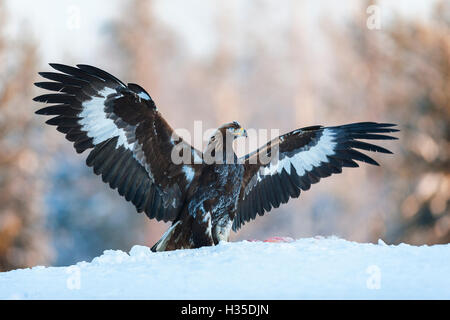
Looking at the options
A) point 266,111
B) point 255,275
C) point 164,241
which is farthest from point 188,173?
point 266,111

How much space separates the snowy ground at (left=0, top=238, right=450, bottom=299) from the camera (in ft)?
13.6

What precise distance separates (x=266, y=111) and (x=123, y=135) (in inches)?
1203

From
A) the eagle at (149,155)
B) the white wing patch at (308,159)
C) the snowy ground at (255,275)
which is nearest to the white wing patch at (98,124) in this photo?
the eagle at (149,155)

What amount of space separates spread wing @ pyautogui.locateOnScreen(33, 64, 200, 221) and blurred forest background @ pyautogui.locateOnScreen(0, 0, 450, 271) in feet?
46.6

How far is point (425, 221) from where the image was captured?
63.6 ft

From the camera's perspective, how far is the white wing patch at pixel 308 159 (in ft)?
23.4

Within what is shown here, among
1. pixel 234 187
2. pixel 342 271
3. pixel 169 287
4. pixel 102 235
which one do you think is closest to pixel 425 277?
pixel 342 271

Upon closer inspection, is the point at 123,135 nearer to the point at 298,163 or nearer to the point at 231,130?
the point at 231,130

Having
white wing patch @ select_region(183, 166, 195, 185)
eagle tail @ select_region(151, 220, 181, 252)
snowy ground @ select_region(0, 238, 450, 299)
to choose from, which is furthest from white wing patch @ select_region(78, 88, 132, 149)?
snowy ground @ select_region(0, 238, 450, 299)

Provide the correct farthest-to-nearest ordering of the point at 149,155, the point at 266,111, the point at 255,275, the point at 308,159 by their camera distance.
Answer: the point at 266,111 < the point at 308,159 < the point at 149,155 < the point at 255,275

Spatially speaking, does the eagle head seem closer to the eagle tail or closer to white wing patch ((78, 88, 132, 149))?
white wing patch ((78, 88, 132, 149))

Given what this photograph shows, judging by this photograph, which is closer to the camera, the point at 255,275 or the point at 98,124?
the point at 255,275

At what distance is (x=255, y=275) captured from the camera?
4500 millimetres

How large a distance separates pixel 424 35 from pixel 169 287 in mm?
19490
